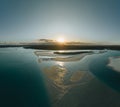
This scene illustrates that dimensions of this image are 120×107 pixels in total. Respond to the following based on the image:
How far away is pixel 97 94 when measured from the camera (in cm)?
1154

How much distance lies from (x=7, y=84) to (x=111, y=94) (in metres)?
7.72

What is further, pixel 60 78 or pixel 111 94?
pixel 60 78

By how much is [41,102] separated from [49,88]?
8.35 feet

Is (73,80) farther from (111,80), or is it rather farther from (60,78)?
(111,80)

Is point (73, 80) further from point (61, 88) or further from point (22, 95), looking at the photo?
point (22, 95)

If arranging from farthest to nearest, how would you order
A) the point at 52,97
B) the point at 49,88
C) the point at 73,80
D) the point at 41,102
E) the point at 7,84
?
the point at 73,80 < the point at 7,84 < the point at 49,88 < the point at 52,97 < the point at 41,102

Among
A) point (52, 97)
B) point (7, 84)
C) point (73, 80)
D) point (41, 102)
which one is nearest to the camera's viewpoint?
point (41, 102)

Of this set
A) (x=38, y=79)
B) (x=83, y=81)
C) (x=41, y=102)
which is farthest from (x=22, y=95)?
(x=83, y=81)

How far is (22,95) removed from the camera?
37.0 feet

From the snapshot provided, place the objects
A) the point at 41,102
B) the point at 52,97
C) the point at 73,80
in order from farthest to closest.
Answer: the point at 73,80
the point at 52,97
the point at 41,102

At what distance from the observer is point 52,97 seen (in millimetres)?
10945

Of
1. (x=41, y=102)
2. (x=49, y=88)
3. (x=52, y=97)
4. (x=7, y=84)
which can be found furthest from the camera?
(x=7, y=84)

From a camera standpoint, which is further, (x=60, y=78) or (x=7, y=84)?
(x=60, y=78)

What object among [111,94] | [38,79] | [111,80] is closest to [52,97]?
[111,94]
